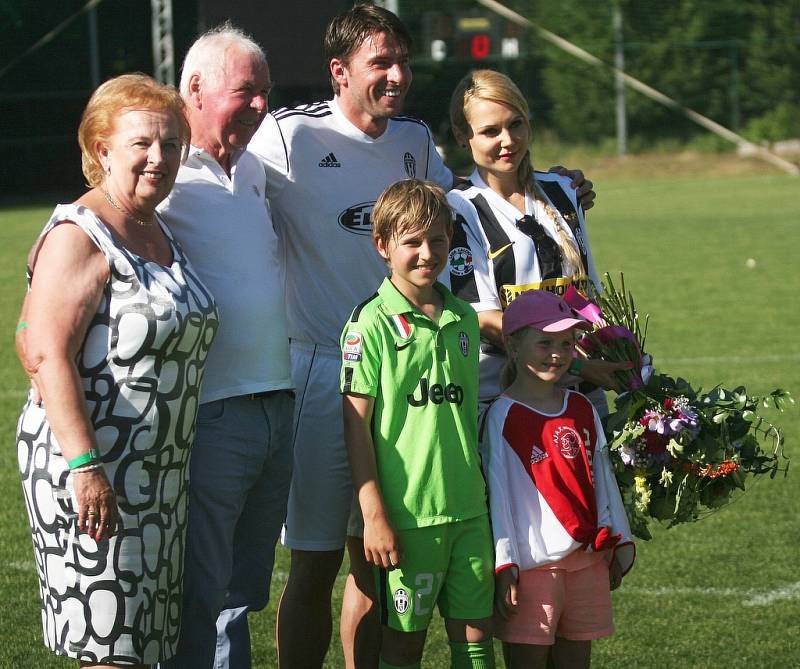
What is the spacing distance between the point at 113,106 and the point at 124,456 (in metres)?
0.81

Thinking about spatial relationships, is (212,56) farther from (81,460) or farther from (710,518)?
(710,518)

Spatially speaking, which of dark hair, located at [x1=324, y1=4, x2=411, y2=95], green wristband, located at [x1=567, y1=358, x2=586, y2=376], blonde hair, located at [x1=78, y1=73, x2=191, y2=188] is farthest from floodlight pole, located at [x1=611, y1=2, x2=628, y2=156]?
blonde hair, located at [x1=78, y1=73, x2=191, y2=188]

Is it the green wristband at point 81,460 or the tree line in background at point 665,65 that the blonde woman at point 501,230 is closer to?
the green wristband at point 81,460

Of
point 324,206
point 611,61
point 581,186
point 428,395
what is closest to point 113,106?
point 324,206

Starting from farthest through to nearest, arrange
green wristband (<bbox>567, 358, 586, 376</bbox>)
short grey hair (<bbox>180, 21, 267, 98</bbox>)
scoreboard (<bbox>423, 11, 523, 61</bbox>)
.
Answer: scoreboard (<bbox>423, 11, 523, 61</bbox>), green wristband (<bbox>567, 358, 586, 376</bbox>), short grey hair (<bbox>180, 21, 267, 98</bbox>)

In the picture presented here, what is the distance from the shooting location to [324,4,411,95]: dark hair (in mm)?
3801

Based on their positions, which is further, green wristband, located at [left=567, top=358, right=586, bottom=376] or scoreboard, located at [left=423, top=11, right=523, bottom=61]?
scoreboard, located at [left=423, top=11, right=523, bottom=61]

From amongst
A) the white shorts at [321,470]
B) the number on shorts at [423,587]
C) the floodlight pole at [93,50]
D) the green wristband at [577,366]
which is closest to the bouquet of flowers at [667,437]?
the green wristband at [577,366]

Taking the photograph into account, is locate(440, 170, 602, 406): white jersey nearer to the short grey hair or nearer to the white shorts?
the white shorts

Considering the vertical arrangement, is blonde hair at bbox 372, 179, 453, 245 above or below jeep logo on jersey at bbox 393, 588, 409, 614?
above

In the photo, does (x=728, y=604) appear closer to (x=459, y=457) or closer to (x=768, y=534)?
(x=768, y=534)

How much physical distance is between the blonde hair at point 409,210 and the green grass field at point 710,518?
1711 mm

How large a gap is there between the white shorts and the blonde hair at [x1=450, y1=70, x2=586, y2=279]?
28.8 inches

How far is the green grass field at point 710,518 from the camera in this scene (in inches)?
179
